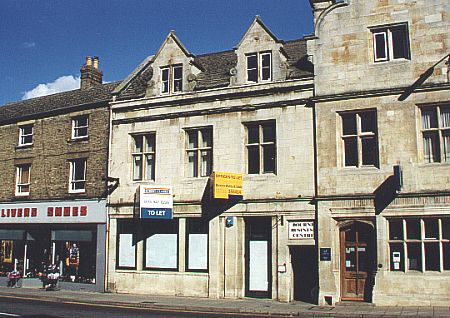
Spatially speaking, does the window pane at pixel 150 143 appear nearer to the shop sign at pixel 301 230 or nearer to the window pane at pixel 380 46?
the shop sign at pixel 301 230

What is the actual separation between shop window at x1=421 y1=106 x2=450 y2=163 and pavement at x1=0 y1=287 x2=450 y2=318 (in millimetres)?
5491

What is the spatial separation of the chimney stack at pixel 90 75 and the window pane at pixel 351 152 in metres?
17.5

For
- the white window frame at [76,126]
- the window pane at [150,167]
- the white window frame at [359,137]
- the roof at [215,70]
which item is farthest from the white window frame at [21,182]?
the white window frame at [359,137]

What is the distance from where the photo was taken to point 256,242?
2255 cm

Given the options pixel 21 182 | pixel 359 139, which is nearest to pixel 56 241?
pixel 21 182

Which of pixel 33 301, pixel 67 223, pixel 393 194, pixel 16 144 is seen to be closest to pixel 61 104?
pixel 16 144

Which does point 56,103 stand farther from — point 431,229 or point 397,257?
point 431,229

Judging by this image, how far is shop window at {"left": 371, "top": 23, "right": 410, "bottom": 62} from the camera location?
818 inches

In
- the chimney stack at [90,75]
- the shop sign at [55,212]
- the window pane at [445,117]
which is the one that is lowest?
the shop sign at [55,212]

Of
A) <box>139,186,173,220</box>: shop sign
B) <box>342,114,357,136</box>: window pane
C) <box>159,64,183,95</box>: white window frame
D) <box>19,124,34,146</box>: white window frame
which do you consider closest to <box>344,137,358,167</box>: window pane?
<box>342,114,357,136</box>: window pane

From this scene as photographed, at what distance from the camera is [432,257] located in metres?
19.3

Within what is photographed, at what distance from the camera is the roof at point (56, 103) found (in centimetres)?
2828

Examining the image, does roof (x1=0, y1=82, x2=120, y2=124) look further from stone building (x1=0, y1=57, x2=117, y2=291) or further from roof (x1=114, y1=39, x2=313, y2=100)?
roof (x1=114, y1=39, x2=313, y2=100)

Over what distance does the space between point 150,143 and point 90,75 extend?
29.7 ft
